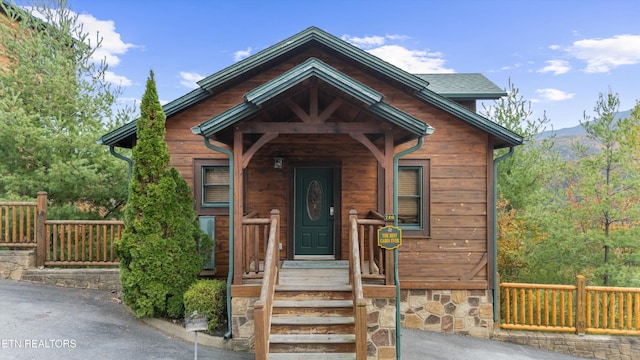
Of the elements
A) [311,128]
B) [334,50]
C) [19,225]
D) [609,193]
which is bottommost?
[19,225]

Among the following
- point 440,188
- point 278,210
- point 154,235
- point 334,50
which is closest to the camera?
point 278,210

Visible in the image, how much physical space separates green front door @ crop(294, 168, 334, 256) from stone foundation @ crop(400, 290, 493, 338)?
1983 millimetres

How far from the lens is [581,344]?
766 centimetres

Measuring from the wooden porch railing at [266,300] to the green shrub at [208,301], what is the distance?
3.35 feet

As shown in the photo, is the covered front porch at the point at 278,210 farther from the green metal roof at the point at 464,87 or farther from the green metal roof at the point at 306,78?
the green metal roof at the point at 464,87

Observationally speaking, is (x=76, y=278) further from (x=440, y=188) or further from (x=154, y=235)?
(x=440, y=188)

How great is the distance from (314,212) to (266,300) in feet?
11.5

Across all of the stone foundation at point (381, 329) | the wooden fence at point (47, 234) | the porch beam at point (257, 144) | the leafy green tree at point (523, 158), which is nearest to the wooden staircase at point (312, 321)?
the stone foundation at point (381, 329)

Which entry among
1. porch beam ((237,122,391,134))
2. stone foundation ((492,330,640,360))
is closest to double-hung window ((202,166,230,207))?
porch beam ((237,122,391,134))

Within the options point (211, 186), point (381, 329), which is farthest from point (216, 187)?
point (381, 329)

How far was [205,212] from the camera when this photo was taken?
310 inches

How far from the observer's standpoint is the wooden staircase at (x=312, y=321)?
208 inches

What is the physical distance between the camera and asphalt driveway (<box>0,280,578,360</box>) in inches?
218

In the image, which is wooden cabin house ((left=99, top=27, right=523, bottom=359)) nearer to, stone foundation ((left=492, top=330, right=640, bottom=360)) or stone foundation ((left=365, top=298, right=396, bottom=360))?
stone foundation ((left=492, top=330, right=640, bottom=360))
